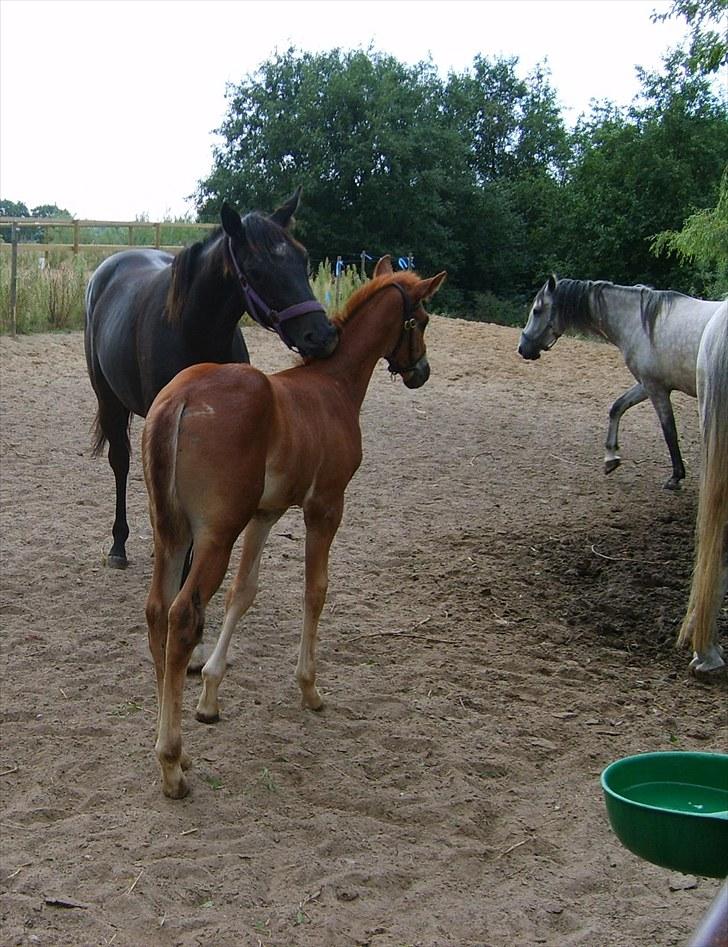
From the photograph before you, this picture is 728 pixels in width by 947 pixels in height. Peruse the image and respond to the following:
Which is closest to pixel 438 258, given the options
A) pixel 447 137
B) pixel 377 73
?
pixel 447 137

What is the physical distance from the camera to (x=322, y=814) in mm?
3529

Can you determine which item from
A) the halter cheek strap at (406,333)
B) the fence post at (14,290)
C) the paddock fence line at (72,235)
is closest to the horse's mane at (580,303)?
the halter cheek strap at (406,333)

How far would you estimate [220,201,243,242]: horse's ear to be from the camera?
14.6ft

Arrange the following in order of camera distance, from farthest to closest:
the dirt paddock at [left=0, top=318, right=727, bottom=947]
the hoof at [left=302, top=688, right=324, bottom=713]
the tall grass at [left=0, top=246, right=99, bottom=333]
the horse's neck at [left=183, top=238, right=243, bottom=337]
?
the tall grass at [left=0, top=246, right=99, bottom=333] < the horse's neck at [left=183, top=238, right=243, bottom=337] < the hoof at [left=302, top=688, right=324, bottom=713] < the dirt paddock at [left=0, top=318, right=727, bottom=947]

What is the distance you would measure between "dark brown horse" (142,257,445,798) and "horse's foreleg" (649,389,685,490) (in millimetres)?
5219

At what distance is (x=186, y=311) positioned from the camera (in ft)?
16.6

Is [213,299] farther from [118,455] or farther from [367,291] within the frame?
[118,455]

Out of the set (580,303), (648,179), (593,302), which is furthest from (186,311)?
(648,179)

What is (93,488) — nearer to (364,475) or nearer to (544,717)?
(364,475)

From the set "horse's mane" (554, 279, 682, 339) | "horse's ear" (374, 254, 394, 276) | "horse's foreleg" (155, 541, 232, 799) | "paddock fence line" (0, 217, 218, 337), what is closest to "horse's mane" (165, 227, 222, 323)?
"horse's ear" (374, 254, 394, 276)

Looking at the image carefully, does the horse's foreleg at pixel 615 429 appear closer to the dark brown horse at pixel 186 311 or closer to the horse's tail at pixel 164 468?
the dark brown horse at pixel 186 311

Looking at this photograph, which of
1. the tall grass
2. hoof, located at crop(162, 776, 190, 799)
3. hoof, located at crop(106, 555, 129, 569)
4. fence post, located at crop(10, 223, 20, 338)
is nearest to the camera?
hoof, located at crop(162, 776, 190, 799)

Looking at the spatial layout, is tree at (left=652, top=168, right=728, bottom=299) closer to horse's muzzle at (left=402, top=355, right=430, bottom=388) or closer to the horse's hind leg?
horse's muzzle at (left=402, top=355, right=430, bottom=388)

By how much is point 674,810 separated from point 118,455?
17.0 ft
